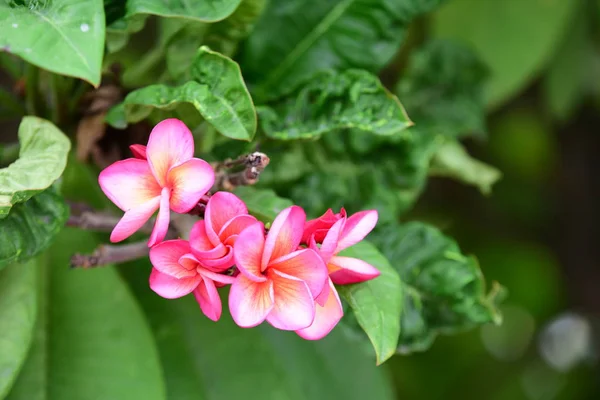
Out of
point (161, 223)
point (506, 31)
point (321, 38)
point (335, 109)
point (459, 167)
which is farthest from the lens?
point (506, 31)

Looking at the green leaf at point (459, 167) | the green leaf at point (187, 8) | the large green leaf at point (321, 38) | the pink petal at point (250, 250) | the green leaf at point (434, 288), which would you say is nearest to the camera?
the pink petal at point (250, 250)

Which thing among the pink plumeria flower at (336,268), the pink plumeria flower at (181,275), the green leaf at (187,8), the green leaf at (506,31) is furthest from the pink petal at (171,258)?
the green leaf at (506,31)

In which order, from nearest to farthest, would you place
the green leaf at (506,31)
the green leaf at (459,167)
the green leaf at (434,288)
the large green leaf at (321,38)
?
the green leaf at (434,288) → the large green leaf at (321,38) → the green leaf at (459,167) → the green leaf at (506,31)

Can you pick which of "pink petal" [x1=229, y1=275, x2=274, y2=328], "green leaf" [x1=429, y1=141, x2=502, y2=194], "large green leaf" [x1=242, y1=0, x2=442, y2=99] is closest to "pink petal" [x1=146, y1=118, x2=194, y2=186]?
"pink petal" [x1=229, y1=275, x2=274, y2=328]

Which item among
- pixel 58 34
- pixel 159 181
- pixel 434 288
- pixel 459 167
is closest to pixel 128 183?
pixel 159 181

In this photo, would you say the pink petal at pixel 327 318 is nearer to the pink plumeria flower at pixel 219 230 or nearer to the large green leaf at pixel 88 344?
the pink plumeria flower at pixel 219 230

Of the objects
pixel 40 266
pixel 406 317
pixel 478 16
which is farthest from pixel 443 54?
pixel 40 266

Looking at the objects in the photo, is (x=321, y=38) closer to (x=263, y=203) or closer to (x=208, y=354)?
(x=263, y=203)
